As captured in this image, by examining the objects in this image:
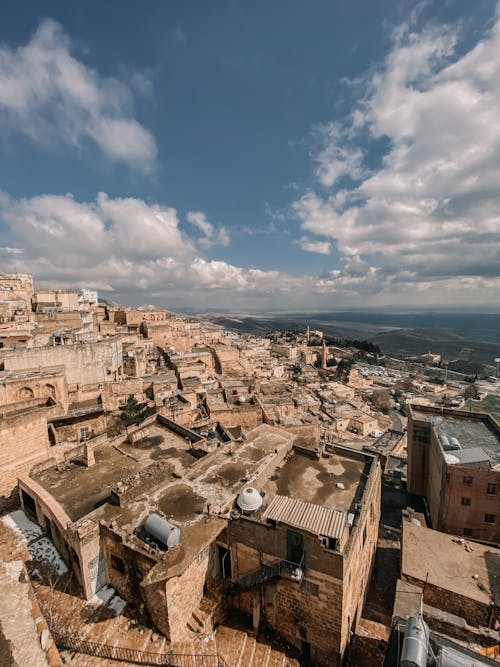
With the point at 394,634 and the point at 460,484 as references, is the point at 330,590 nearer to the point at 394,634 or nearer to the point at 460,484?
the point at 394,634

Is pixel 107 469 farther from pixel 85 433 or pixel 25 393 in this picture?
pixel 25 393

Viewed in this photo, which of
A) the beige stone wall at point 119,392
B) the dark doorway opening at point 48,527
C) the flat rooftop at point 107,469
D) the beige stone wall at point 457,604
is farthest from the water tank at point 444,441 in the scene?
the beige stone wall at point 119,392

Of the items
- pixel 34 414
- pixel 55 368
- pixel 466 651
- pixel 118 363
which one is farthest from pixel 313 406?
pixel 466 651

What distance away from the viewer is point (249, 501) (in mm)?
12234

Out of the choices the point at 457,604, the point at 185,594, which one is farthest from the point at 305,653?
the point at 457,604

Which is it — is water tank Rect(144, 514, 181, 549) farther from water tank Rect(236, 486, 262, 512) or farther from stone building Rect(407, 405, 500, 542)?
stone building Rect(407, 405, 500, 542)

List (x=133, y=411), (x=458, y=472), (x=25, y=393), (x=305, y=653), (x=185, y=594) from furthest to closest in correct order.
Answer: (x=133, y=411), (x=25, y=393), (x=458, y=472), (x=305, y=653), (x=185, y=594)

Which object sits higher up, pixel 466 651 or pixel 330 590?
pixel 466 651

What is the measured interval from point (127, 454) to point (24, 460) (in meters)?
6.70

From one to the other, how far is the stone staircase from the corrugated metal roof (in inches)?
197

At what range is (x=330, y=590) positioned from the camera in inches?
420

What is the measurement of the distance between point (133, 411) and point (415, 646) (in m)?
26.6

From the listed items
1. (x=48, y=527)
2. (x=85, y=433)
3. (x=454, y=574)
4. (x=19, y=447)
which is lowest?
(x=454, y=574)

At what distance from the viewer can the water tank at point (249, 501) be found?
12.1m
